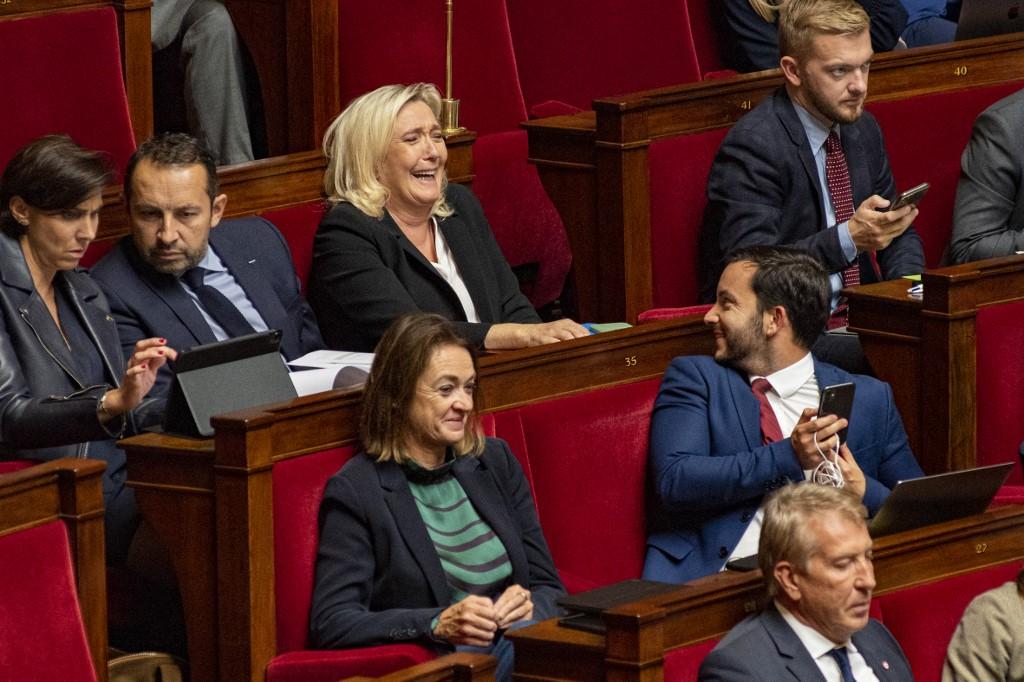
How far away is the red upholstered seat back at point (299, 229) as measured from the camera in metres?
1.56

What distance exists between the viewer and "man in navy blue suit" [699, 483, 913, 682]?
1.13m

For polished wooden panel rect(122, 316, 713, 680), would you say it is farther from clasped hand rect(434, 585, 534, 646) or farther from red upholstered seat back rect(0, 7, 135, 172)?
red upholstered seat back rect(0, 7, 135, 172)

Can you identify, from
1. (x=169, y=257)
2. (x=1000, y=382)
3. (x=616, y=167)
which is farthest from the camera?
(x=616, y=167)

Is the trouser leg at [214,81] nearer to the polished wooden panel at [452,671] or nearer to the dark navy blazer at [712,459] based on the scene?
the dark navy blazer at [712,459]

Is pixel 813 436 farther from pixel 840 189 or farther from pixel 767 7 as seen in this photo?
pixel 767 7

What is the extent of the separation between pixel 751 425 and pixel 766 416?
0.02m

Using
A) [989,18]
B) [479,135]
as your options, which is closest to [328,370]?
[479,135]

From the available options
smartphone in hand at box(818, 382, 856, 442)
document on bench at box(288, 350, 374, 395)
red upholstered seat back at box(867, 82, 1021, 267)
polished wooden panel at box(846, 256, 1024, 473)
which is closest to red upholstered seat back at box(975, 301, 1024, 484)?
polished wooden panel at box(846, 256, 1024, 473)

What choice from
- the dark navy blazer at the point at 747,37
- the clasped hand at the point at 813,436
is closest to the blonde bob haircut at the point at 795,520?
the clasped hand at the point at 813,436

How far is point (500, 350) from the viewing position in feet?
4.88

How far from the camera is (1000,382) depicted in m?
1.52

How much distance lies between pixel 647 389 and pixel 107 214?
0.42m

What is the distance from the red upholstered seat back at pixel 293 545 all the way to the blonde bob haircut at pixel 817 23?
2.30 feet

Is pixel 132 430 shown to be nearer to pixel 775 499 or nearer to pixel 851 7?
pixel 775 499
